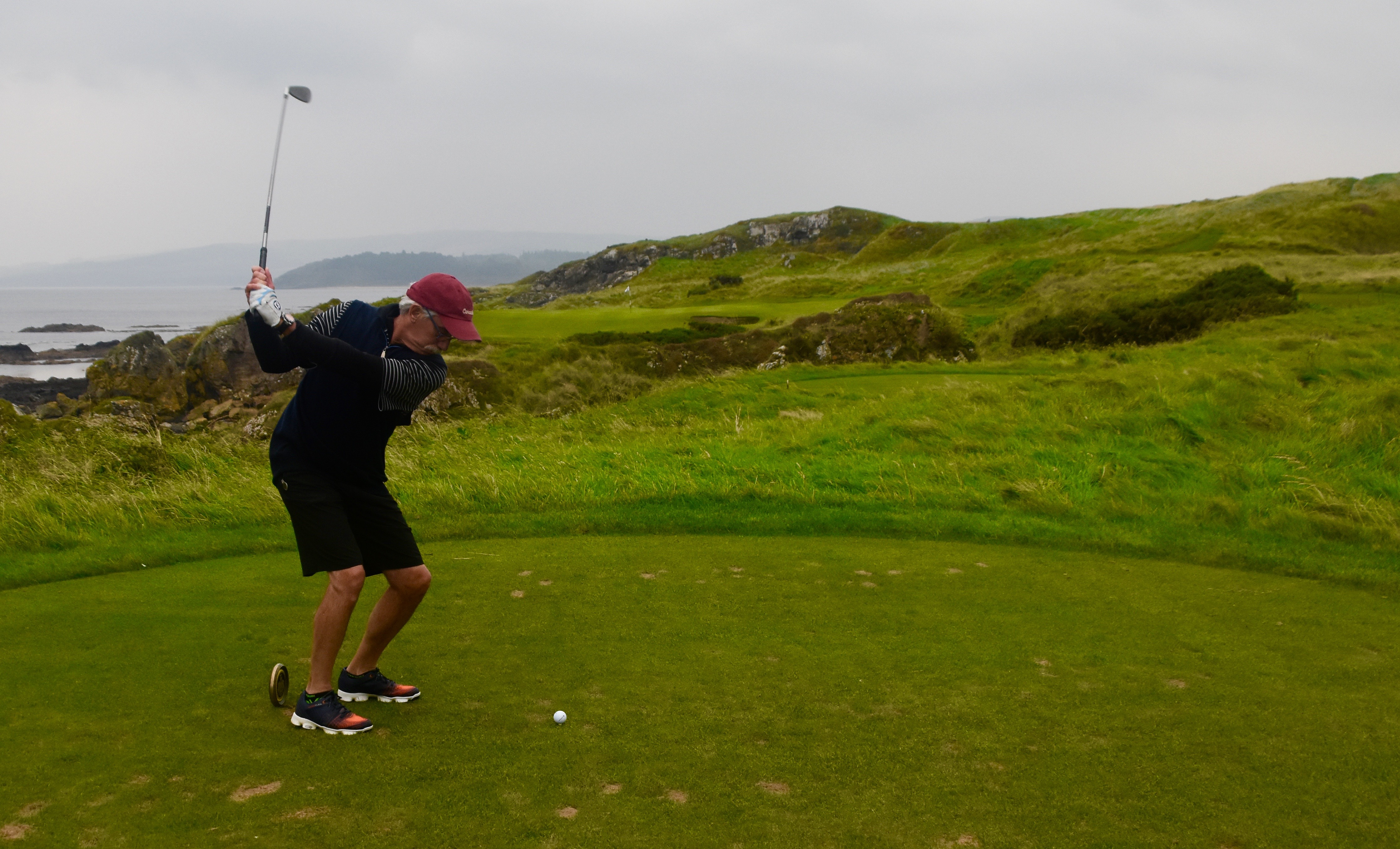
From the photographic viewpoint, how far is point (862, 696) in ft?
15.6

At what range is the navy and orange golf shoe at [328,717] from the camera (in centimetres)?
432

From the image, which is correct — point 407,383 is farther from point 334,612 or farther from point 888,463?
point 888,463

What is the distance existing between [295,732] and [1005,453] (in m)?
9.17

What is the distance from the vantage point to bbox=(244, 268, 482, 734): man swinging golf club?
14.4 ft

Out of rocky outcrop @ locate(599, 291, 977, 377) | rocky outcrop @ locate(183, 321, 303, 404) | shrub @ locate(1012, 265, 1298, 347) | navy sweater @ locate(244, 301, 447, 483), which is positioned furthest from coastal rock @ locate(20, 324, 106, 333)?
navy sweater @ locate(244, 301, 447, 483)

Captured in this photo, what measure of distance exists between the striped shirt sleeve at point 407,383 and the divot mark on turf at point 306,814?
68.4 inches

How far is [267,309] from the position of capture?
13.3ft

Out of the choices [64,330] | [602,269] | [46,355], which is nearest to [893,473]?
[46,355]

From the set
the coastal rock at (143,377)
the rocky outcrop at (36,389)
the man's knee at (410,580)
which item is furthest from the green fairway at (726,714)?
the rocky outcrop at (36,389)

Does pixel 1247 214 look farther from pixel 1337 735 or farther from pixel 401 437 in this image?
pixel 1337 735

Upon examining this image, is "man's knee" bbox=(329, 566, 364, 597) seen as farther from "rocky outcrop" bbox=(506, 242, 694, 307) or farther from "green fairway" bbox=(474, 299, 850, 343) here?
"rocky outcrop" bbox=(506, 242, 694, 307)

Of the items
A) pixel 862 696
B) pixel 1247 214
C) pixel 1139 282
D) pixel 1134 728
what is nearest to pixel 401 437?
pixel 862 696

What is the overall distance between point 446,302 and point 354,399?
636 millimetres

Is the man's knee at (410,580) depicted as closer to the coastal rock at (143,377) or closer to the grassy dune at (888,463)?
the grassy dune at (888,463)
